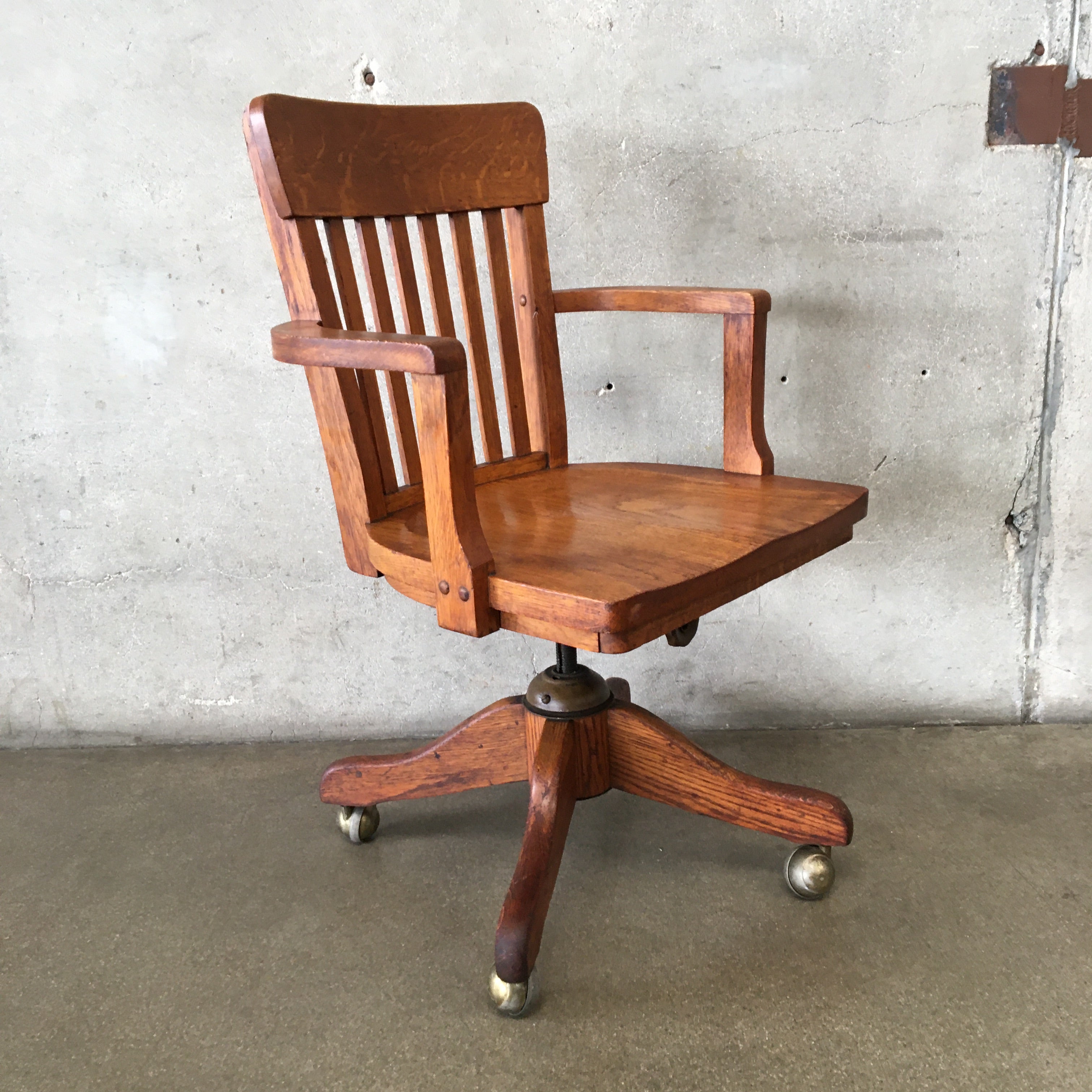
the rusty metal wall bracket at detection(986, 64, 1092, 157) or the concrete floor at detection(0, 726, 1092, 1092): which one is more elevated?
the rusty metal wall bracket at detection(986, 64, 1092, 157)

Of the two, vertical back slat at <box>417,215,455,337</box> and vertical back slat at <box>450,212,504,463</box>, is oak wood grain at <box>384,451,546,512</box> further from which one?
vertical back slat at <box>417,215,455,337</box>

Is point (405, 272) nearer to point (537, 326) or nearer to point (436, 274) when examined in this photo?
point (436, 274)

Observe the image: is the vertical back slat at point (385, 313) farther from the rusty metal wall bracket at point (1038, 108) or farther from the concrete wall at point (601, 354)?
the rusty metal wall bracket at point (1038, 108)

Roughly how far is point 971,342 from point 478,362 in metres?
0.88

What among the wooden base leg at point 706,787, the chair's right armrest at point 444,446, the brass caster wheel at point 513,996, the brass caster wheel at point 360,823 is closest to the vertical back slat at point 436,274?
the chair's right armrest at point 444,446

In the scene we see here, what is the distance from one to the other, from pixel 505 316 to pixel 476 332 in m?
0.06

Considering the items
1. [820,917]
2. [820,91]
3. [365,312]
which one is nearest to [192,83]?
[365,312]

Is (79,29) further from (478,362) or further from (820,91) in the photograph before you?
(820,91)

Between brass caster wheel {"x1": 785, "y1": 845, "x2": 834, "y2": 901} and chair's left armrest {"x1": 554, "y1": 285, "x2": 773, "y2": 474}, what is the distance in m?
0.53

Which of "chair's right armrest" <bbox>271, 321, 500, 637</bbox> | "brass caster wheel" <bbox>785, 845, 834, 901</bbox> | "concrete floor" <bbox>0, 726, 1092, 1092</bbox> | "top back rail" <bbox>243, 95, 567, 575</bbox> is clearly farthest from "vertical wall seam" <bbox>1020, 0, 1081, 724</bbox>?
"chair's right armrest" <bbox>271, 321, 500, 637</bbox>

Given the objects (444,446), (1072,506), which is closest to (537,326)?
(444,446)

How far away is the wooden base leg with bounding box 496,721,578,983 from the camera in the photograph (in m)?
1.23

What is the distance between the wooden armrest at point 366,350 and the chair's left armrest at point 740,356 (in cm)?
52

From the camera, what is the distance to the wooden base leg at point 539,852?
1.23 meters
